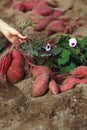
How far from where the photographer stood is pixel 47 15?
4.54 m

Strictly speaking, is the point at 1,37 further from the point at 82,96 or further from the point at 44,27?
the point at 82,96

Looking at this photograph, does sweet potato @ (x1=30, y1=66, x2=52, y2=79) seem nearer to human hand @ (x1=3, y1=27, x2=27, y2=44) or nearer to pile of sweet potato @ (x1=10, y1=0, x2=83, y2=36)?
human hand @ (x1=3, y1=27, x2=27, y2=44)

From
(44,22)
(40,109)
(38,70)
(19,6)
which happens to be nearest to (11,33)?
(38,70)

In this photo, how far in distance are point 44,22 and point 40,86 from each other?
1.28 metres

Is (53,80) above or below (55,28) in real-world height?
above

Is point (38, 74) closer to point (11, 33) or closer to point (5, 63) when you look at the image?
point (5, 63)

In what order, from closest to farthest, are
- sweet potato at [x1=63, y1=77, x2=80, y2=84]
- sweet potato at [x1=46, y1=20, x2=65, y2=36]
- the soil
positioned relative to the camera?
the soil → sweet potato at [x1=63, y1=77, x2=80, y2=84] → sweet potato at [x1=46, y1=20, x2=65, y2=36]

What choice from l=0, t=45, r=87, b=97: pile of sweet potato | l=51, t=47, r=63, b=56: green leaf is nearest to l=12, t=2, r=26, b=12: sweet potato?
l=51, t=47, r=63, b=56: green leaf

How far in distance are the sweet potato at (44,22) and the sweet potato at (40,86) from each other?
3.68ft

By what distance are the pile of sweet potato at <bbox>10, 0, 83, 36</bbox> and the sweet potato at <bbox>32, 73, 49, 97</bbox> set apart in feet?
3.29

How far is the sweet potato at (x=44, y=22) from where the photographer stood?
4211mm

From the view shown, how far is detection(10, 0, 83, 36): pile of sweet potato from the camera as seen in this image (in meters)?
4.11

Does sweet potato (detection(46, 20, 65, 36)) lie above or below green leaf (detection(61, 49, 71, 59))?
below

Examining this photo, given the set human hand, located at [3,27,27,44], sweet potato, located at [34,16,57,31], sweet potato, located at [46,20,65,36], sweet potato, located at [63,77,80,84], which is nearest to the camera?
human hand, located at [3,27,27,44]
